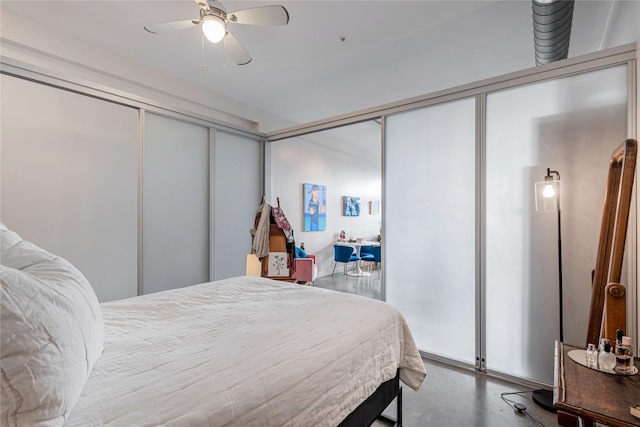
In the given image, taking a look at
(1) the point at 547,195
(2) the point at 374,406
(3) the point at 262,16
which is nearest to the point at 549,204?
(1) the point at 547,195

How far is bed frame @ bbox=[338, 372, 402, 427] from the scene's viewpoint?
4.28ft

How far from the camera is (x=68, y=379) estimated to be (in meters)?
0.71

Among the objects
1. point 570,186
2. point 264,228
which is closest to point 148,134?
point 264,228

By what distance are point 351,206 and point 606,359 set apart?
6383mm

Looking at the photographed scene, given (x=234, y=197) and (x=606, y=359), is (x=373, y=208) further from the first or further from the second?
(x=606, y=359)

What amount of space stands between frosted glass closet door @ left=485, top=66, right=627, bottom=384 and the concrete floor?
0.22m

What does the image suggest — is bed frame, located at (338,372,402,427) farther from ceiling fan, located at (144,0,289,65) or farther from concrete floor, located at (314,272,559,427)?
ceiling fan, located at (144,0,289,65)

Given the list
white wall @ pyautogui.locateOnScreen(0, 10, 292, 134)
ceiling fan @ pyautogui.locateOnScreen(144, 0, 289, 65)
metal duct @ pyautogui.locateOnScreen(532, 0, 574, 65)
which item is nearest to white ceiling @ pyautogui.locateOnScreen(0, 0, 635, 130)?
white wall @ pyautogui.locateOnScreen(0, 10, 292, 134)

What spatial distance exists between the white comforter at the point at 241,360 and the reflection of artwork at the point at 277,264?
1381mm

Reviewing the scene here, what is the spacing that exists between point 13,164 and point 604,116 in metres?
4.44

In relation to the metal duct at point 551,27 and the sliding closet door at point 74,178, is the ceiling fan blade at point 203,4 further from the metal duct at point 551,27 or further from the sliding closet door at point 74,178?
the metal duct at point 551,27

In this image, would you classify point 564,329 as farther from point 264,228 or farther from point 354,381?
point 264,228

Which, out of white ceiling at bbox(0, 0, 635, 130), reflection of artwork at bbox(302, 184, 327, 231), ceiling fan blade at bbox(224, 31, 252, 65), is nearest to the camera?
ceiling fan blade at bbox(224, 31, 252, 65)

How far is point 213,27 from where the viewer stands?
2086 millimetres
